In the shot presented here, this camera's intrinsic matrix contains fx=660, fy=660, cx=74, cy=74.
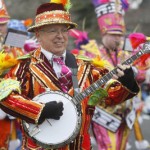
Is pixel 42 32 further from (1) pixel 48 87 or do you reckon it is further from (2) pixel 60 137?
(2) pixel 60 137

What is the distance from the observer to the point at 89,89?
4.78m

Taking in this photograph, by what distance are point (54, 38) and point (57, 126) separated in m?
0.65

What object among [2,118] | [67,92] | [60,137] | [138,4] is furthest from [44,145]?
[138,4]

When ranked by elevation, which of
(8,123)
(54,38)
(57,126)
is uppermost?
(54,38)

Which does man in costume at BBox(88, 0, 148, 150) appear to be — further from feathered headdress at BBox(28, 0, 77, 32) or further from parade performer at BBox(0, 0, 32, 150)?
feathered headdress at BBox(28, 0, 77, 32)

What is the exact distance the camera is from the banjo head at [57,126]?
4.71 meters

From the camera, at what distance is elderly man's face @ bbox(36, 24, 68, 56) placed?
15.9 feet

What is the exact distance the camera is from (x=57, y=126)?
4.73 m

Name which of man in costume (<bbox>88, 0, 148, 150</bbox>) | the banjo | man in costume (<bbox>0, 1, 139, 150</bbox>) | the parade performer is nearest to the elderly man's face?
man in costume (<bbox>0, 1, 139, 150</bbox>)

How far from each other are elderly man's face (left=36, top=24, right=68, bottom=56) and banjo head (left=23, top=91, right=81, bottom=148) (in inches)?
13.8

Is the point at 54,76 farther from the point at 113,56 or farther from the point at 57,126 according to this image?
the point at 113,56

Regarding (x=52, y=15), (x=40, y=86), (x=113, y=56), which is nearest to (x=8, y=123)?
(x=113, y=56)

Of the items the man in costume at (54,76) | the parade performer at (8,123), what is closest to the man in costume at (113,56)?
the parade performer at (8,123)

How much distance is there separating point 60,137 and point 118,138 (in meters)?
2.64
